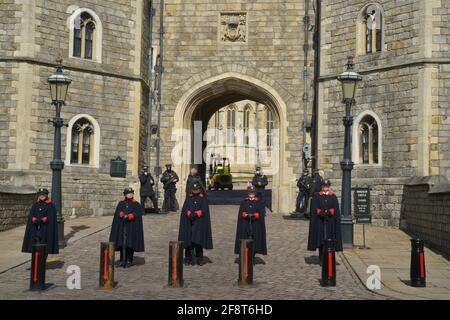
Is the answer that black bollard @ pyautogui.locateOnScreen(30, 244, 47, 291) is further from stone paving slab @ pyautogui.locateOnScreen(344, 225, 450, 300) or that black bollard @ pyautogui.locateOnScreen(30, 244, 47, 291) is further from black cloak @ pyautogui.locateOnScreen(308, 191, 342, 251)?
black cloak @ pyautogui.locateOnScreen(308, 191, 342, 251)

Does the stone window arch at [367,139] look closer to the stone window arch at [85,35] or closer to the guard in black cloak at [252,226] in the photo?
the stone window arch at [85,35]

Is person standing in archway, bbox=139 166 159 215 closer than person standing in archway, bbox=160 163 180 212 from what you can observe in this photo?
Yes

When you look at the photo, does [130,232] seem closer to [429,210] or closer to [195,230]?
[195,230]

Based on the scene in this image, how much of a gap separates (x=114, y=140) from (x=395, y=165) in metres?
8.53

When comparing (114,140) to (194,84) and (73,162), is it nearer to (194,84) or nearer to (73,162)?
(73,162)

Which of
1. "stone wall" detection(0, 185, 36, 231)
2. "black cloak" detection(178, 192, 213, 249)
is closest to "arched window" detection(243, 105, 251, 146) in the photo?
"stone wall" detection(0, 185, 36, 231)

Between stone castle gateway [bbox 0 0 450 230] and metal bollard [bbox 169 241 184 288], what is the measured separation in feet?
26.7

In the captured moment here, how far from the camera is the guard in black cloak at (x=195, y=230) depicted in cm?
1216

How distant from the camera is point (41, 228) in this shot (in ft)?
38.2

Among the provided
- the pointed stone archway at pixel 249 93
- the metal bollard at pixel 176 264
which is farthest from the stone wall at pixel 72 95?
the metal bollard at pixel 176 264

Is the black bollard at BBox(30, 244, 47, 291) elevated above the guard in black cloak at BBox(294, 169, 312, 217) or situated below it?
below

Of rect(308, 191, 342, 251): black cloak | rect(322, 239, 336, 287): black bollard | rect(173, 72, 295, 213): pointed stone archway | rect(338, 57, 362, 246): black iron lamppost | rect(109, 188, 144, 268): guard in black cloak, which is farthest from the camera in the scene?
rect(173, 72, 295, 213): pointed stone archway

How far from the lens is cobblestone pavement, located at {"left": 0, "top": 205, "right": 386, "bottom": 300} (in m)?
9.34

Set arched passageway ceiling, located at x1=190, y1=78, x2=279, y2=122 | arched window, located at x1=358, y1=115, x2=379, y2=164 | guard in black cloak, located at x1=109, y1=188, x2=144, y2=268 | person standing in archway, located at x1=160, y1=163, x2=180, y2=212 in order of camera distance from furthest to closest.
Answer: arched passageway ceiling, located at x1=190, y1=78, x2=279, y2=122 < person standing in archway, located at x1=160, y1=163, x2=180, y2=212 < arched window, located at x1=358, y1=115, x2=379, y2=164 < guard in black cloak, located at x1=109, y1=188, x2=144, y2=268
